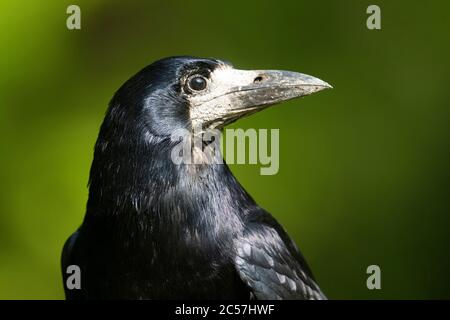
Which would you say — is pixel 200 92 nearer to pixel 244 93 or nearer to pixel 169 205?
pixel 244 93

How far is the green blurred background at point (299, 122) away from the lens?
222 inches

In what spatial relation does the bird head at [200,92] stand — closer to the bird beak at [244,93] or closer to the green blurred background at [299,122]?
the bird beak at [244,93]

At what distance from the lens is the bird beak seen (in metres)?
3.92

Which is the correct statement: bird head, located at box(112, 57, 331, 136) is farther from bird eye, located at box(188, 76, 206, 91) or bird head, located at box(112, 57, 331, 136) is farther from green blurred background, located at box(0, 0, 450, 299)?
green blurred background, located at box(0, 0, 450, 299)

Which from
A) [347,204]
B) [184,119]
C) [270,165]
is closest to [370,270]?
[347,204]

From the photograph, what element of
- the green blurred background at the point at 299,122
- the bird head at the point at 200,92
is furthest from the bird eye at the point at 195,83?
the green blurred background at the point at 299,122

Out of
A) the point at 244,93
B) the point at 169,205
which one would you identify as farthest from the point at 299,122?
the point at 169,205

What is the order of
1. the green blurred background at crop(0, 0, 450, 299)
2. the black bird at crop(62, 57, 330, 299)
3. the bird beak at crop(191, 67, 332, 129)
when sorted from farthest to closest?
the green blurred background at crop(0, 0, 450, 299) → the bird beak at crop(191, 67, 332, 129) → the black bird at crop(62, 57, 330, 299)

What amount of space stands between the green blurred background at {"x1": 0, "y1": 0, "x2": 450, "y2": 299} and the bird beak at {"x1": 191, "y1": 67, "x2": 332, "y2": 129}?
152cm

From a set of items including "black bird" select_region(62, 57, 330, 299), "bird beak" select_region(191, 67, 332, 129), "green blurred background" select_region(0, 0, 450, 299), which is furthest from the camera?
"green blurred background" select_region(0, 0, 450, 299)

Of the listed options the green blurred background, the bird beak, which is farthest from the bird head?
the green blurred background

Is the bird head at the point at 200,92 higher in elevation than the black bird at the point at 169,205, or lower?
higher

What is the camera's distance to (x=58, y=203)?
18.7 ft

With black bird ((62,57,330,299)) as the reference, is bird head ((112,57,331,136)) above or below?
above
